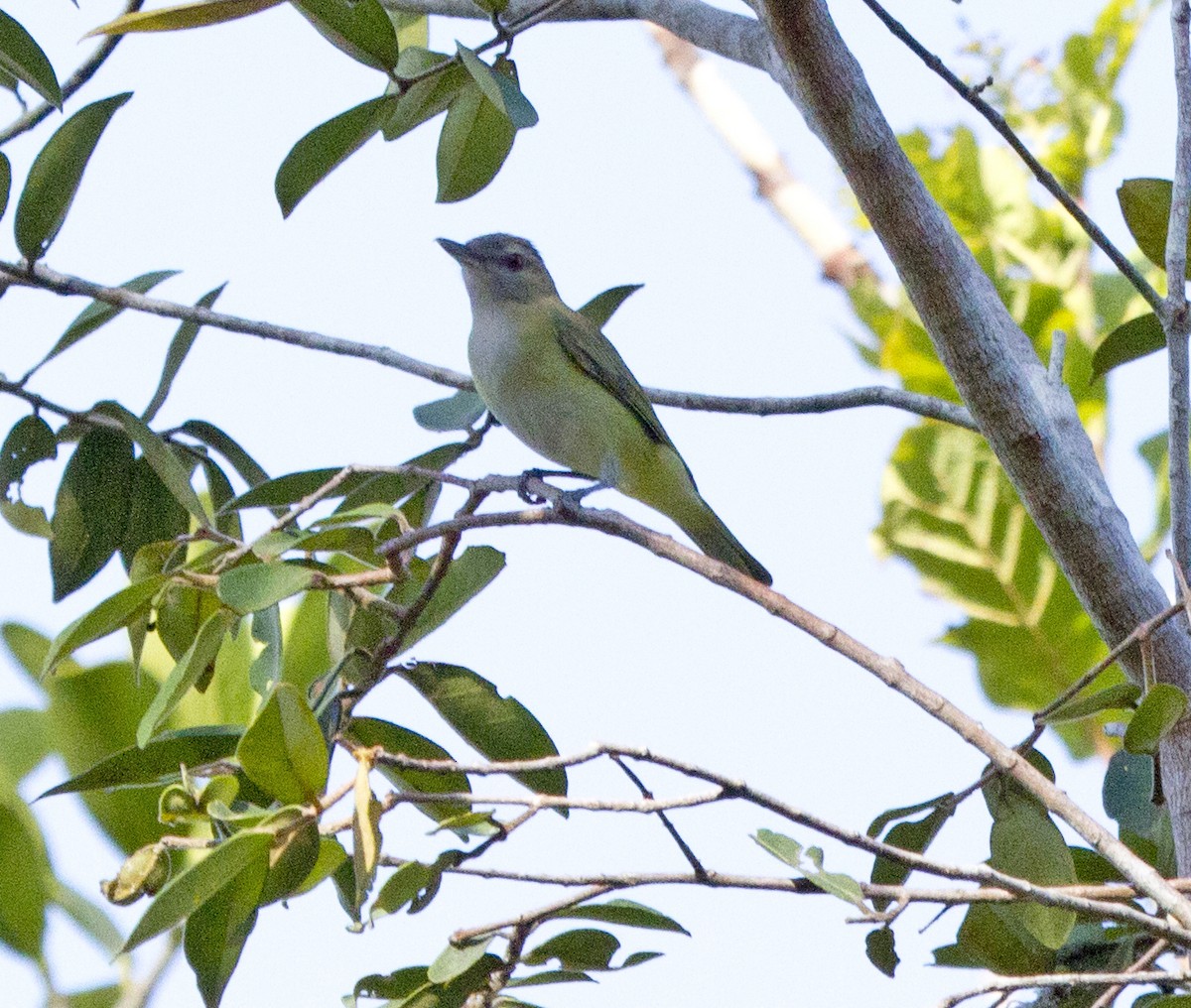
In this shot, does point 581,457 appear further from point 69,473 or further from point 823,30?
point 823,30

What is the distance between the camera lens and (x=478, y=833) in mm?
1874

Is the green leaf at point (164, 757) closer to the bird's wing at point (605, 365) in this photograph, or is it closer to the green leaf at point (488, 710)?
the green leaf at point (488, 710)

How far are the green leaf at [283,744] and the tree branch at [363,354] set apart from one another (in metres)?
1.22

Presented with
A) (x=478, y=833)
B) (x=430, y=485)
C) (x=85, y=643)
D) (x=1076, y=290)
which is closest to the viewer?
(x=478, y=833)

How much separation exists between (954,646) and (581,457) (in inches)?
107

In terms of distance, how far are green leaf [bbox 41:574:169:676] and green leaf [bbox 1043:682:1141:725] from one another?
4.03 feet

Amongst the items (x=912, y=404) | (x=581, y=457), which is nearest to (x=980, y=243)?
(x=581, y=457)

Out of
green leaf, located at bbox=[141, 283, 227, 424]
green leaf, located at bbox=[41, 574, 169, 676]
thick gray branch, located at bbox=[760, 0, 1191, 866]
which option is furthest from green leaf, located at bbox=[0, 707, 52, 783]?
thick gray branch, located at bbox=[760, 0, 1191, 866]

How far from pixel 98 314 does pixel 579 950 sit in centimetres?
157

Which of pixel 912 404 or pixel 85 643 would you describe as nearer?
pixel 85 643

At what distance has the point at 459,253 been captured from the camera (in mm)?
5012

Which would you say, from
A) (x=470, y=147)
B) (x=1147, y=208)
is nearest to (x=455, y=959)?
(x=470, y=147)

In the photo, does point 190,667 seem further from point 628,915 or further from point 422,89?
point 422,89

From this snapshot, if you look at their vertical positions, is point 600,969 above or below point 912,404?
below
